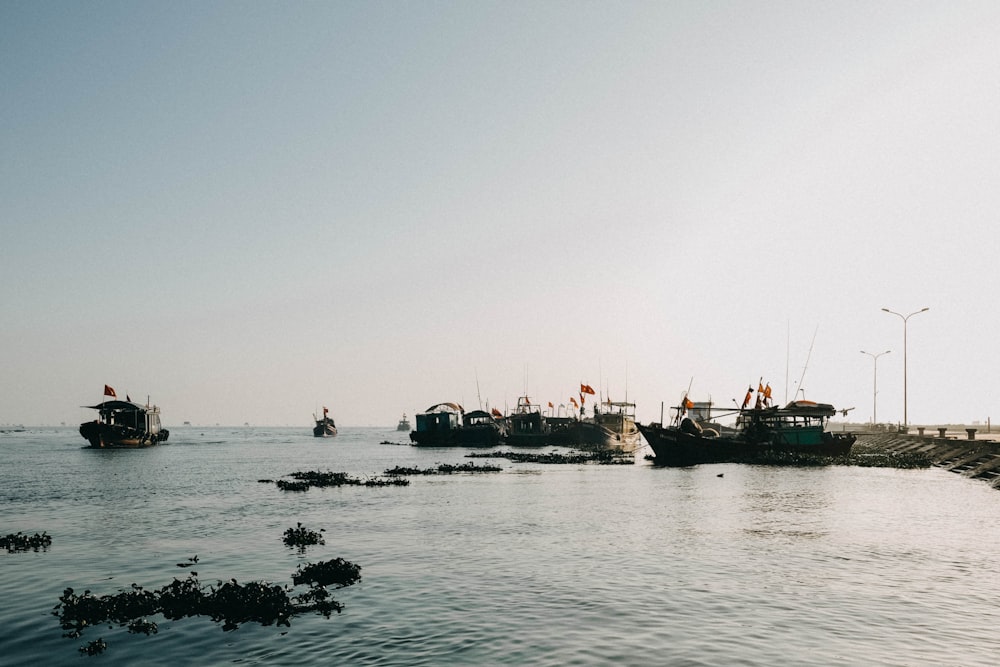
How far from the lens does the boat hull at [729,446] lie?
66062 millimetres

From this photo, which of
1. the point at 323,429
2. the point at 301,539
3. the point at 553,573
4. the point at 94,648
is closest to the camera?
the point at 94,648

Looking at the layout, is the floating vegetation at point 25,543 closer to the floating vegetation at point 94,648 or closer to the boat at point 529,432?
the floating vegetation at point 94,648

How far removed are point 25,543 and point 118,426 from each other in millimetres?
85129

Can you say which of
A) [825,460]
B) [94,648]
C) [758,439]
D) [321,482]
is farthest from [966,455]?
[94,648]

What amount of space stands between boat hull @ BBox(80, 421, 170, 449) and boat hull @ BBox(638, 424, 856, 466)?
3002 inches

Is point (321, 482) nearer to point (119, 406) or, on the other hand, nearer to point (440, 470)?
point (440, 470)

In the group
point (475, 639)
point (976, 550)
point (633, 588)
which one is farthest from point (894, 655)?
point (976, 550)

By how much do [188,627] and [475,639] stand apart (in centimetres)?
590

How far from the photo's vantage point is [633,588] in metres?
16.7

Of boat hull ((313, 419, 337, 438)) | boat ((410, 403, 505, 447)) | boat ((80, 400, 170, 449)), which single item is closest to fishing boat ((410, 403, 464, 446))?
boat ((410, 403, 505, 447))

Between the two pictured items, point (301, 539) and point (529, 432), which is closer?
point (301, 539)

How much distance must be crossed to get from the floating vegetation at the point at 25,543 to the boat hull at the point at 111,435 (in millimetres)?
83580

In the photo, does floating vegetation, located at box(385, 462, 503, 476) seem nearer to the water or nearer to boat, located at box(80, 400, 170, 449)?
the water

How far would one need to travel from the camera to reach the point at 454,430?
4323 inches
